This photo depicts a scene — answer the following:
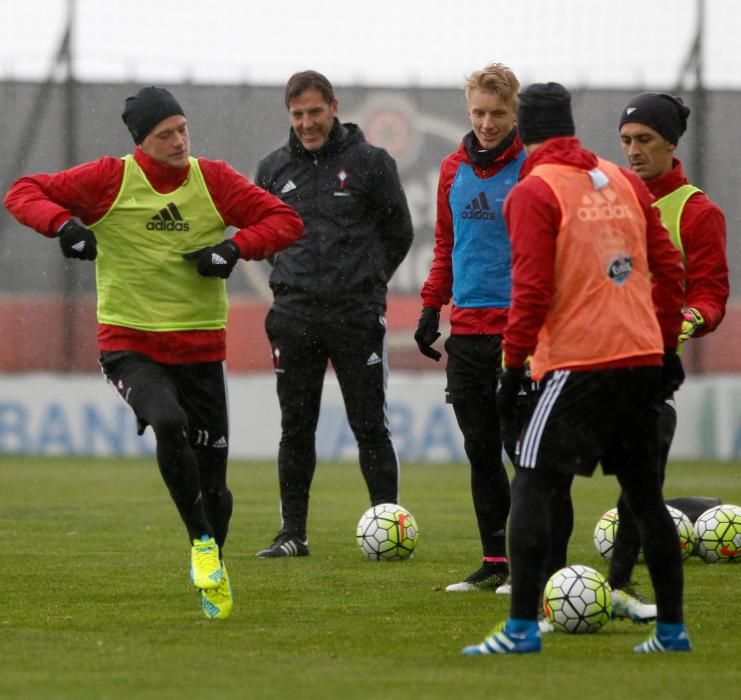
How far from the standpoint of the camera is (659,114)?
7594mm

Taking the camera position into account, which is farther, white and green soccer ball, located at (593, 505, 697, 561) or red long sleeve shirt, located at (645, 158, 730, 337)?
white and green soccer ball, located at (593, 505, 697, 561)

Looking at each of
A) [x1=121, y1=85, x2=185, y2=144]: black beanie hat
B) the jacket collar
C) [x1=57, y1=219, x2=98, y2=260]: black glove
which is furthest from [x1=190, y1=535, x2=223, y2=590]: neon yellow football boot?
the jacket collar

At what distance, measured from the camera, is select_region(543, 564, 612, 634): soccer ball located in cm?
695

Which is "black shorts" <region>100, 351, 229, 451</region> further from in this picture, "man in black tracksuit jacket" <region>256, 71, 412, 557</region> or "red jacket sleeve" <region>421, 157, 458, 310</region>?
"man in black tracksuit jacket" <region>256, 71, 412, 557</region>

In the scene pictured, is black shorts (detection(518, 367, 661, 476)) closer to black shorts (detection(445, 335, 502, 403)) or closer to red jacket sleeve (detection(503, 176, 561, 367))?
red jacket sleeve (detection(503, 176, 561, 367))

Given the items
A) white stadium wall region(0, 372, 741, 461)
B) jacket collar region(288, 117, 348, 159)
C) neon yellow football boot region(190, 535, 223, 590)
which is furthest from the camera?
white stadium wall region(0, 372, 741, 461)

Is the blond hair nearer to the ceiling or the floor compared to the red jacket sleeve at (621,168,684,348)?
nearer to the ceiling

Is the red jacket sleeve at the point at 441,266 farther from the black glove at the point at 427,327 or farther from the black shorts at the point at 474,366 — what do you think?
the black shorts at the point at 474,366

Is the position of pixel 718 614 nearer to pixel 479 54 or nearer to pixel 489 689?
pixel 489 689

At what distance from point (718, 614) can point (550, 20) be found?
13.1 meters

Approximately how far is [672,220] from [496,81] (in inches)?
41.2

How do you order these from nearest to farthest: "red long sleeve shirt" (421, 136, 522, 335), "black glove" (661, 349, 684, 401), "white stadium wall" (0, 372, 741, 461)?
"black glove" (661, 349, 684, 401) → "red long sleeve shirt" (421, 136, 522, 335) → "white stadium wall" (0, 372, 741, 461)

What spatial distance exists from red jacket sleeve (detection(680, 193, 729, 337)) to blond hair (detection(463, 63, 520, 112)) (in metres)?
1.01

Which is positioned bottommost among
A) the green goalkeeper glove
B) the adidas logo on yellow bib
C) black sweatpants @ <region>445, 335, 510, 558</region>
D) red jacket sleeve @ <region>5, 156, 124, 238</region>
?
black sweatpants @ <region>445, 335, 510, 558</region>
